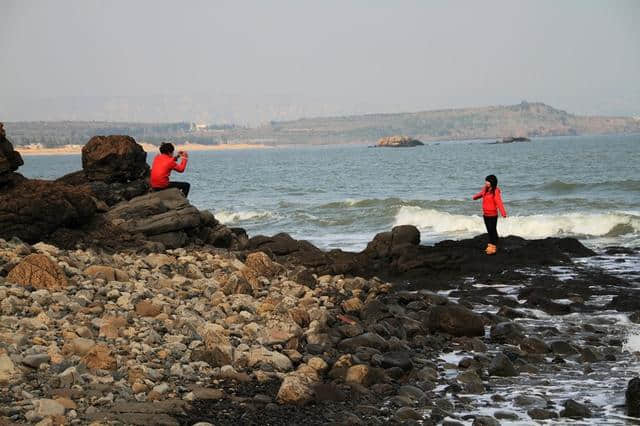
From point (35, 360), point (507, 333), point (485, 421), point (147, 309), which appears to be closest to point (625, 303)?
point (507, 333)

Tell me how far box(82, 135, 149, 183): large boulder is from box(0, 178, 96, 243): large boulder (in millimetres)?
2420

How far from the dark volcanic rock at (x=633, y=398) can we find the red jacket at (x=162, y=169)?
10.5m

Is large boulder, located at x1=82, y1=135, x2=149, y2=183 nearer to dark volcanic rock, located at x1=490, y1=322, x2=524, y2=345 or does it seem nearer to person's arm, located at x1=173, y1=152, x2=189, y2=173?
person's arm, located at x1=173, y1=152, x2=189, y2=173

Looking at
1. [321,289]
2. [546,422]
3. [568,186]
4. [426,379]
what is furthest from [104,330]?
[568,186]

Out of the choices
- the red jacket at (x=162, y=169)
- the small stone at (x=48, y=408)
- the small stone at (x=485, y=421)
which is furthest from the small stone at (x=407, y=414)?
the red jacket at (x=162, y=169)

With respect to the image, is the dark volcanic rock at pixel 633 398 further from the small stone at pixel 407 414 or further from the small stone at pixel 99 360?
the small stone at pixel 99 360

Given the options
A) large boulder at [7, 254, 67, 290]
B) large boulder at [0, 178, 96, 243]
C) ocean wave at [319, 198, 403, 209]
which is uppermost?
large boulder at [0, 178, 96, 243]

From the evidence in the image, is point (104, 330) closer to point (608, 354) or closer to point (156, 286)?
point (156, 286)

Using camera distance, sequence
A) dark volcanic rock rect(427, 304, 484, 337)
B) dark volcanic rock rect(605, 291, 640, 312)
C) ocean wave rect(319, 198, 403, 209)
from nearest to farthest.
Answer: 1. dark volcanic rock rect(427, 304, 484, 337)
2. dark volcanic rock rect(605, 291, 640, 312)
3. ocean wave rect(319, 198, 403, 209)

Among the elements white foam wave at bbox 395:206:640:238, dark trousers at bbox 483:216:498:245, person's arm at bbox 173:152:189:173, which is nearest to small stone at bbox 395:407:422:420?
person's arm at bbox 173:152:189:173

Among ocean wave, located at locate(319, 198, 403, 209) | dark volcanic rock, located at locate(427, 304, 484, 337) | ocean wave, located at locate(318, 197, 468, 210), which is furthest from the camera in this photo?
ocean wave, located at locate(319, 198, 403, 209)

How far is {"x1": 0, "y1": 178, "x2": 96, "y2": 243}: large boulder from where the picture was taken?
1398 centimetres

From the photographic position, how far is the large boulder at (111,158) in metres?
18.0

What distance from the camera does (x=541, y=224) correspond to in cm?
2619
